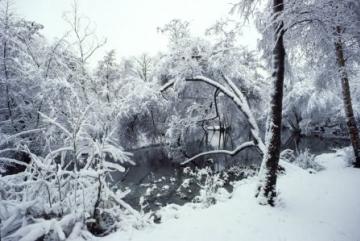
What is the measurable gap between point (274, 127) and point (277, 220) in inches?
79.0

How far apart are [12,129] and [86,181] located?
181 inches

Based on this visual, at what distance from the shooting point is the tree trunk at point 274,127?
17.0ft

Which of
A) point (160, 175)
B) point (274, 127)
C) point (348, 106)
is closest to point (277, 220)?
point (274, 127)

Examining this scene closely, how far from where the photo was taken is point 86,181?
463 cm

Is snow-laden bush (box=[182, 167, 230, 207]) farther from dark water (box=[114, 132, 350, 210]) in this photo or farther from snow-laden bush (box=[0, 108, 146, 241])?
snow-laden bush (box=[0, 108, 146, 241])

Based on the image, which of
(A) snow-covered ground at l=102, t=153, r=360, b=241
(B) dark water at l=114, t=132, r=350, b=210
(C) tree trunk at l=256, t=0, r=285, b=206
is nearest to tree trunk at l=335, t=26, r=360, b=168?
(A) snow-covered ground at l=102, t=153, r=360, b=241

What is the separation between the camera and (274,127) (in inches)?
207

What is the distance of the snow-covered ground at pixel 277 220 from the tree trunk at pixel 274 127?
0.37 meters

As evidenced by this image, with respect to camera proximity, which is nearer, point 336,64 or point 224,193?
point 224,193

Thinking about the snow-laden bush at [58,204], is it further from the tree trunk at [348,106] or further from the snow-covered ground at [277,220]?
the tree trunk at [348,106]

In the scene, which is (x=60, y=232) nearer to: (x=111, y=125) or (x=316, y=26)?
(x=316, y=26)

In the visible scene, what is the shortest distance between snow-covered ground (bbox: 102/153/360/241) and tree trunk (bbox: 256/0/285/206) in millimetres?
369

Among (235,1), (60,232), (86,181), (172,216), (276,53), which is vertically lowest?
(172,216)

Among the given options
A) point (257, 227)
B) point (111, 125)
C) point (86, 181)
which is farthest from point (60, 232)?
point (111, 125)
